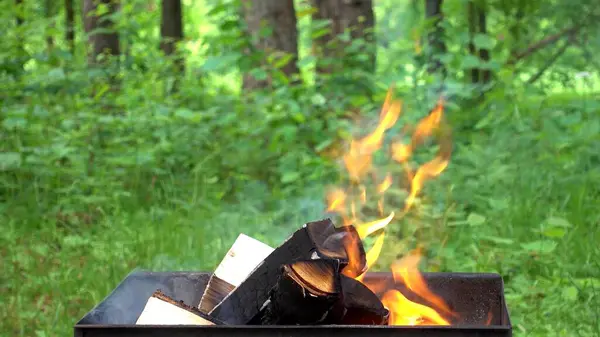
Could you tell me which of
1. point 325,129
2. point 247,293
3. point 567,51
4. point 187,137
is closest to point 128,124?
point 187,137

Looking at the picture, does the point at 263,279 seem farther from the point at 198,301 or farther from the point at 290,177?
the point at 290,177

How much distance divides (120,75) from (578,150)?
160 inches

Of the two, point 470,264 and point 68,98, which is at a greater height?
point 68,98

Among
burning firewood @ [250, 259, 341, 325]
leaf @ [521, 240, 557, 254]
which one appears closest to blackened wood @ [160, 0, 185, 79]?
leaf @ [521, 240, 557, 254]

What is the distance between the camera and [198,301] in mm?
2582

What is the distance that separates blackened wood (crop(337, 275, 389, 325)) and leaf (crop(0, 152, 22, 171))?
3.67 metres

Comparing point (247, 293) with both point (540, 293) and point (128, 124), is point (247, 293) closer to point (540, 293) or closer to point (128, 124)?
point (540, 293)

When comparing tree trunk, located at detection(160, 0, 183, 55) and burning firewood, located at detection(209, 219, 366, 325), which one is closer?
burning firewood, located at detection(209, 219, 366, 325)

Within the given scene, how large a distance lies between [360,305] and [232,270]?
0.51 metres

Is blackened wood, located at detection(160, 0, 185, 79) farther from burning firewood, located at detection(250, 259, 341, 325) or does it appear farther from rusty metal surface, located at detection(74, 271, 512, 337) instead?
burning firewood, located at detection(250, 259, 341, 325)

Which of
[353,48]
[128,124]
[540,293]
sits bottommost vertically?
[540,293]

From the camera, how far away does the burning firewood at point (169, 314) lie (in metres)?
2.20

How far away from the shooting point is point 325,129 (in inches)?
248

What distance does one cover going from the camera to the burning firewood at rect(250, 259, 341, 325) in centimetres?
210
